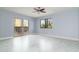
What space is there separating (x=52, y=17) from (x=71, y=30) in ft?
9.93

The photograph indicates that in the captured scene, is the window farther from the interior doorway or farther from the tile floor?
the tile floor

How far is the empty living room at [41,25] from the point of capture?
21.6 feet

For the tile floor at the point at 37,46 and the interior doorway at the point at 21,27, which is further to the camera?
the interior doorway at the point at 21,27

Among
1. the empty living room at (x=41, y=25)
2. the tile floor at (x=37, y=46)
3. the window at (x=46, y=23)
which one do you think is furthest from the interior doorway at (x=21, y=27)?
the tile floor at (x=37, y=46)

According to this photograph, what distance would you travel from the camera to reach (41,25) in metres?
12.1

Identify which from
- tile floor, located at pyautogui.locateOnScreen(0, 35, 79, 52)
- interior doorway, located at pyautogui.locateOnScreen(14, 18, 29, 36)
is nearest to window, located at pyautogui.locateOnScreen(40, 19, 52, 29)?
interior doorway, located at pyautogui.locateOnScreen(14, 18, 29, 36)

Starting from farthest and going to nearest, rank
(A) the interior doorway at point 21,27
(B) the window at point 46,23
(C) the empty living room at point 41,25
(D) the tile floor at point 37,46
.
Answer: (B) the window at point 46,23, (A) the interior doorway at point 21,27, (C) the empty living room at point 41,25, (D) the tile floor at point 37,46

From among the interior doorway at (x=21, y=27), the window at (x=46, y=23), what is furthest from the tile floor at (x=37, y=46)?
the window at (x=46, y=23)

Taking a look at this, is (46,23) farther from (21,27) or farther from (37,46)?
(37,46)

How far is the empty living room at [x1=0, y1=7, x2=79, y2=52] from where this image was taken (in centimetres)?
659

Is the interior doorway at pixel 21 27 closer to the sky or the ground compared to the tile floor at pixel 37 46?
closer to the sky

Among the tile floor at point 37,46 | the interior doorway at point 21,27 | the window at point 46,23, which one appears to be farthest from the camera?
the window at point 46,23

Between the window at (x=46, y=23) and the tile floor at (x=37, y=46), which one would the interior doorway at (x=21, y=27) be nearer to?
the window at (x=46, y=23)
